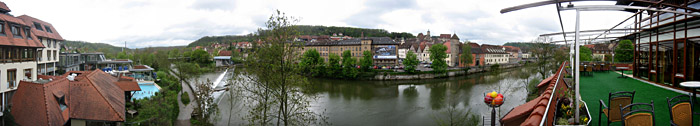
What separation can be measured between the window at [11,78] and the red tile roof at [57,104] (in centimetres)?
123

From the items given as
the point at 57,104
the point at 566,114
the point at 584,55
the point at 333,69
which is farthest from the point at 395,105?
the point at 584,55

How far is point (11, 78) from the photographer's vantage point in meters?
9.55

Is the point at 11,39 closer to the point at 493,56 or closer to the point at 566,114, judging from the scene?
the point at 566,114

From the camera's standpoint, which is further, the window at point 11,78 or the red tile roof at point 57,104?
the window at point 11,78

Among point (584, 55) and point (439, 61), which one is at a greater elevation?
point (584, 55)

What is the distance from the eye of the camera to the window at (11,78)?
940cm

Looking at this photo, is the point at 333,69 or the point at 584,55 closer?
the point at 584,55

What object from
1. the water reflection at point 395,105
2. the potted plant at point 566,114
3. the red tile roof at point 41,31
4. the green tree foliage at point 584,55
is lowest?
the water reflection at point 395,105

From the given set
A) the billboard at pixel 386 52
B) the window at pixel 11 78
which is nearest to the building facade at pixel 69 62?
the window at pixel 11 78

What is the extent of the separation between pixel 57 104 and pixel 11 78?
344 cm

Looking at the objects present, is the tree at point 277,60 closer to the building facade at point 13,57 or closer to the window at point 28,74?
the building facade at point 13,57

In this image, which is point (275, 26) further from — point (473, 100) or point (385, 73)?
point (385, 73)

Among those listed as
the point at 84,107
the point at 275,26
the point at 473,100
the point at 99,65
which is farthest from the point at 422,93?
the point at 99,65

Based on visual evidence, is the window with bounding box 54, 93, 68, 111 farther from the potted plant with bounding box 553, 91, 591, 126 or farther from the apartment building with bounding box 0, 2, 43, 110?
the potted plant with bounding box 553, 91, 591, 126
